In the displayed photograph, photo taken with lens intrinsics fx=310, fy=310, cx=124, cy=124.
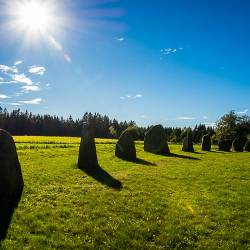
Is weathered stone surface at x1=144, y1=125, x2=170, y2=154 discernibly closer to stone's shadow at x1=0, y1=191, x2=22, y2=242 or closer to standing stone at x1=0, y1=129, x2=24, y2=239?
standing stone at x1=0, y1=129, x2=24, y2=239

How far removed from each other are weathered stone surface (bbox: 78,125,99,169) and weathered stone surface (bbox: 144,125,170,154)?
849 inches

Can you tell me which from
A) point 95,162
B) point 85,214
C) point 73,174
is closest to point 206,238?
point 85,214

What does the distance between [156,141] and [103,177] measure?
84.9 feet

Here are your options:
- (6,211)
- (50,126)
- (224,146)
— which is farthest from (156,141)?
(50,126)

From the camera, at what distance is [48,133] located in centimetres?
14175

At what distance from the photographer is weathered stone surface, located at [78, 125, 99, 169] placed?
1021 inches

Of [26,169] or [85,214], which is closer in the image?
[85,214]

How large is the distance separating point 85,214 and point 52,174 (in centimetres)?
955

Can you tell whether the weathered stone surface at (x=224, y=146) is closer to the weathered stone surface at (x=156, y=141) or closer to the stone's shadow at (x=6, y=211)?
the weathered stone surface at (x=156, y=141)

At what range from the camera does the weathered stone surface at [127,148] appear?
113 ft

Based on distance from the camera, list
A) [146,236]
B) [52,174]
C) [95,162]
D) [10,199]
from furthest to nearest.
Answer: [95,162] < [52,174] < [10,199] < [146,236]

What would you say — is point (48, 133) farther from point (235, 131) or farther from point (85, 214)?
point (85, 214)

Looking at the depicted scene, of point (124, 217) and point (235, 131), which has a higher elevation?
point (235, 131)

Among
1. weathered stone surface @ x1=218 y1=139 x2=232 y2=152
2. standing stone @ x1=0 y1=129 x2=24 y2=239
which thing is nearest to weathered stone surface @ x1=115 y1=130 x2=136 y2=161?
standing stone @ x1=0 y1=129 x2=24 y2=239
